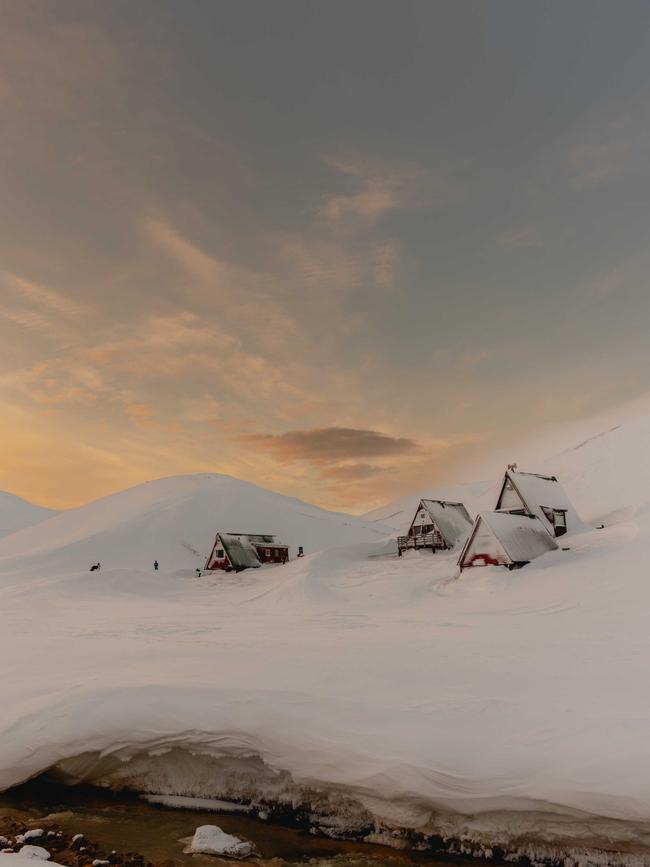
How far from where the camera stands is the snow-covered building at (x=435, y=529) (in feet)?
171

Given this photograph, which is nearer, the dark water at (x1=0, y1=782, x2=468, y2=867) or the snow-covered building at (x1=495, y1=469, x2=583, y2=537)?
the dark water at (x1=0, y1=782, x2=468, y2=867)

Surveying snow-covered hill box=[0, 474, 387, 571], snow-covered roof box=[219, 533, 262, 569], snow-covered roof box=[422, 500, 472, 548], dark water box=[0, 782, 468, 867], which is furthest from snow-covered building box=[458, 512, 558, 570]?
snow-covered hill box=[0, 474, 387, 571]

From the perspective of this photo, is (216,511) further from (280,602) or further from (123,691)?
(123,691)

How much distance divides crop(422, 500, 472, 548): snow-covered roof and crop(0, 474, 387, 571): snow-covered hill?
38215 millimetres

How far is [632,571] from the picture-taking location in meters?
29.4

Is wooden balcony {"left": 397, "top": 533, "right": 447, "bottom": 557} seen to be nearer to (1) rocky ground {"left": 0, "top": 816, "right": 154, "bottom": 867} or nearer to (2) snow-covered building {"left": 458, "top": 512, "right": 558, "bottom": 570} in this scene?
(2) snow-covered building {"left": 458, "top": 512, "right": 558, "bottom": 570}

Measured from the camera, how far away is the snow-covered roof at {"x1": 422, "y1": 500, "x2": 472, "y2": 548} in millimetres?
52656

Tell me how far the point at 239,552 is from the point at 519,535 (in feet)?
99.1

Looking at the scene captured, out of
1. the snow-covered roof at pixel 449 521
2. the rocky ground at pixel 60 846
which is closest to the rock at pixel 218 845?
the rocky ground at pixel 60 846

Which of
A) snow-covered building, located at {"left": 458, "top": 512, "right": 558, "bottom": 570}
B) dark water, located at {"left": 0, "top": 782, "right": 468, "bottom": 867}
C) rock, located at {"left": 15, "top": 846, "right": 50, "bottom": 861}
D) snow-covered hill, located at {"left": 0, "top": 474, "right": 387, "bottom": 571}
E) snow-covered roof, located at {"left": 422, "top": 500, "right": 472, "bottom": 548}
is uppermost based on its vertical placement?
snow-covered hill, located at {"left": 0, "top": 474, "right": 387, "bottom": 571}

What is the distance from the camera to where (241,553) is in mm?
58469

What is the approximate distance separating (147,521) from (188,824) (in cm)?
8714

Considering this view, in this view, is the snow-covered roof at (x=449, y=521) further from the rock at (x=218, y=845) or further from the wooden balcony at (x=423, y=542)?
the rock at (x=218, y=845)

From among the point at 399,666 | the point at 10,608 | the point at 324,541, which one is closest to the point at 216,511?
the point at 324,541
